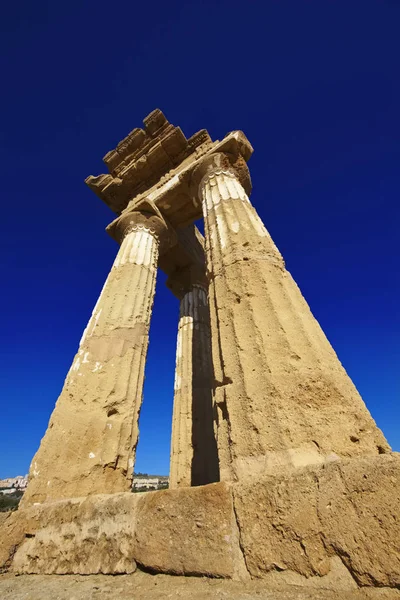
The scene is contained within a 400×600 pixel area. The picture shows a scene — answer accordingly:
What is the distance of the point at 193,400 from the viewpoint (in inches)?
290

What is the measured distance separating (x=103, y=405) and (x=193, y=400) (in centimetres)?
350

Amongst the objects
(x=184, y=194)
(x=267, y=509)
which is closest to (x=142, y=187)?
(x=184, y=194)

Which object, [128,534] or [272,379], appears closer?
[128,534]

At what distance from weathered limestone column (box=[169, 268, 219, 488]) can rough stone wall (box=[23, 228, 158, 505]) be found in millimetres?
2632

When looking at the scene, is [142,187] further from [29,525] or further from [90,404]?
[29,525]

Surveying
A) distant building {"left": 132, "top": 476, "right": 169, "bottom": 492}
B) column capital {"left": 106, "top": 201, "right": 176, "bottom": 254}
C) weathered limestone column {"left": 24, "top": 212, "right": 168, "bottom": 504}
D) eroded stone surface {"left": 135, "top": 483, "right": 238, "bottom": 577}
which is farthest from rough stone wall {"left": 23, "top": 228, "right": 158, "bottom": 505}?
distant building {"left": 132, "top": 476, "right": 169, "bottom": 492}

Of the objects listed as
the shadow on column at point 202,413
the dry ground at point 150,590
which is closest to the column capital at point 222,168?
the shadow on column at point 202,413

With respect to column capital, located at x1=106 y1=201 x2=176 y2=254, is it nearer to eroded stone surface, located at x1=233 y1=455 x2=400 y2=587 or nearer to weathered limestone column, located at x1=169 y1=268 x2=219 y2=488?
weathered limestone column, located at x1=169 y1=268 x2=219 y2=488

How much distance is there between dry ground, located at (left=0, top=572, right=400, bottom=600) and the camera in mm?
1502

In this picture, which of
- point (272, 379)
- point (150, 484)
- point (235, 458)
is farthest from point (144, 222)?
point (150, 484)

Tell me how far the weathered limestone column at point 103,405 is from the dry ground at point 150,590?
1140 mm

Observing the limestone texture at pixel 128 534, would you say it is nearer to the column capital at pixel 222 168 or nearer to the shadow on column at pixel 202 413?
the shadow on column at pixel 202 413

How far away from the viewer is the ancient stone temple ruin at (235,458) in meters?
1.65

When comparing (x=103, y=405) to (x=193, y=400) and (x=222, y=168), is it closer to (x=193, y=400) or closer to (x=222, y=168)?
(x=193, y=400)
